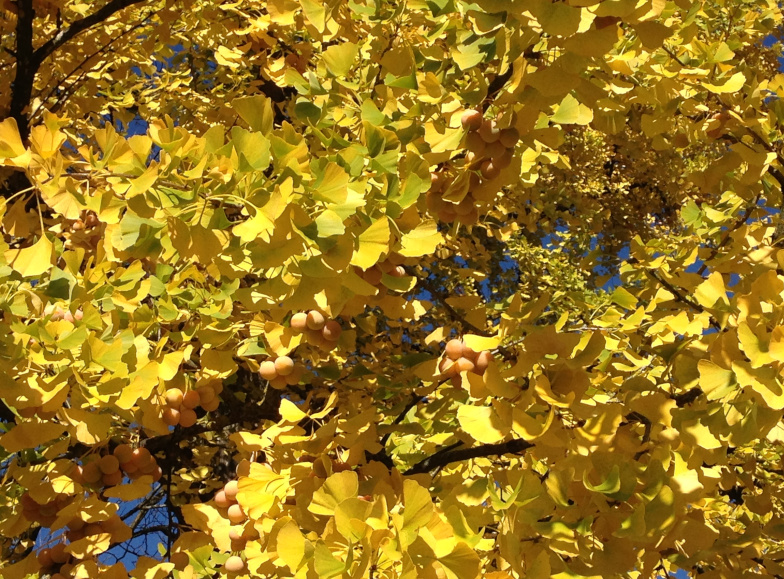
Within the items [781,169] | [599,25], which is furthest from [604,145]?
[599,25]

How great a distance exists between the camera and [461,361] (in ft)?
5.03

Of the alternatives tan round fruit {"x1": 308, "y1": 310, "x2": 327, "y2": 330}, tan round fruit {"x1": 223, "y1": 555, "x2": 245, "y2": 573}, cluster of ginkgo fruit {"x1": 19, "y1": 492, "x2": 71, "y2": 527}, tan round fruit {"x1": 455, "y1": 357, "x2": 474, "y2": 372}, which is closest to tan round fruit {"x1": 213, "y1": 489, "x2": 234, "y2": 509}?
tan round fruit {"x1": 223, "y1": 555, "x2": 245, "y2": 573}

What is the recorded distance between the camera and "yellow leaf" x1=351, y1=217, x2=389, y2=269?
1.13 metres

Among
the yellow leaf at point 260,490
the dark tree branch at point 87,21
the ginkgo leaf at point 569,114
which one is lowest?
the yellow leaf at point 260,490

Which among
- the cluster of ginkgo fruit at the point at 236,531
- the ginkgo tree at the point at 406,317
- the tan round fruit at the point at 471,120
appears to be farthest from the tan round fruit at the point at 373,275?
the cluster of ginkgo fruit at the point at 236,531

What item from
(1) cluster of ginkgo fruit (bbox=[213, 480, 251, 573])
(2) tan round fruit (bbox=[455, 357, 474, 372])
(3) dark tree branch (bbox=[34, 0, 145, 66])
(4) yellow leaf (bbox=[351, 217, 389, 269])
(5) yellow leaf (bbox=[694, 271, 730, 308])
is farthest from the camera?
(3) dark tree branch (bbox=[34, 0, 145, 66])

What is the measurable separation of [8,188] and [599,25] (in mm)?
2683

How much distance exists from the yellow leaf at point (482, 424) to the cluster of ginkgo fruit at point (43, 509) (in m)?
1.23

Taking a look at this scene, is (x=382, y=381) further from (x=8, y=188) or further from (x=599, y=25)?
(x=8, y=188)

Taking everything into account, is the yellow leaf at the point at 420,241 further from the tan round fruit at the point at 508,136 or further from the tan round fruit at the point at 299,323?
the tan round fruit at the point at 299,323

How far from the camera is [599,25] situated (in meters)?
1.21

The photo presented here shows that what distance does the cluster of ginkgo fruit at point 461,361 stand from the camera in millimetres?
1532

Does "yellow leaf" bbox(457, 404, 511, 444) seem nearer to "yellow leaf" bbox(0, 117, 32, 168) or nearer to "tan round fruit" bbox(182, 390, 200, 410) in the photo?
"tan round fruit" bbox(182, 390, 200, 410)

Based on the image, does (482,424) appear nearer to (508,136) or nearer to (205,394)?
(508,136)
